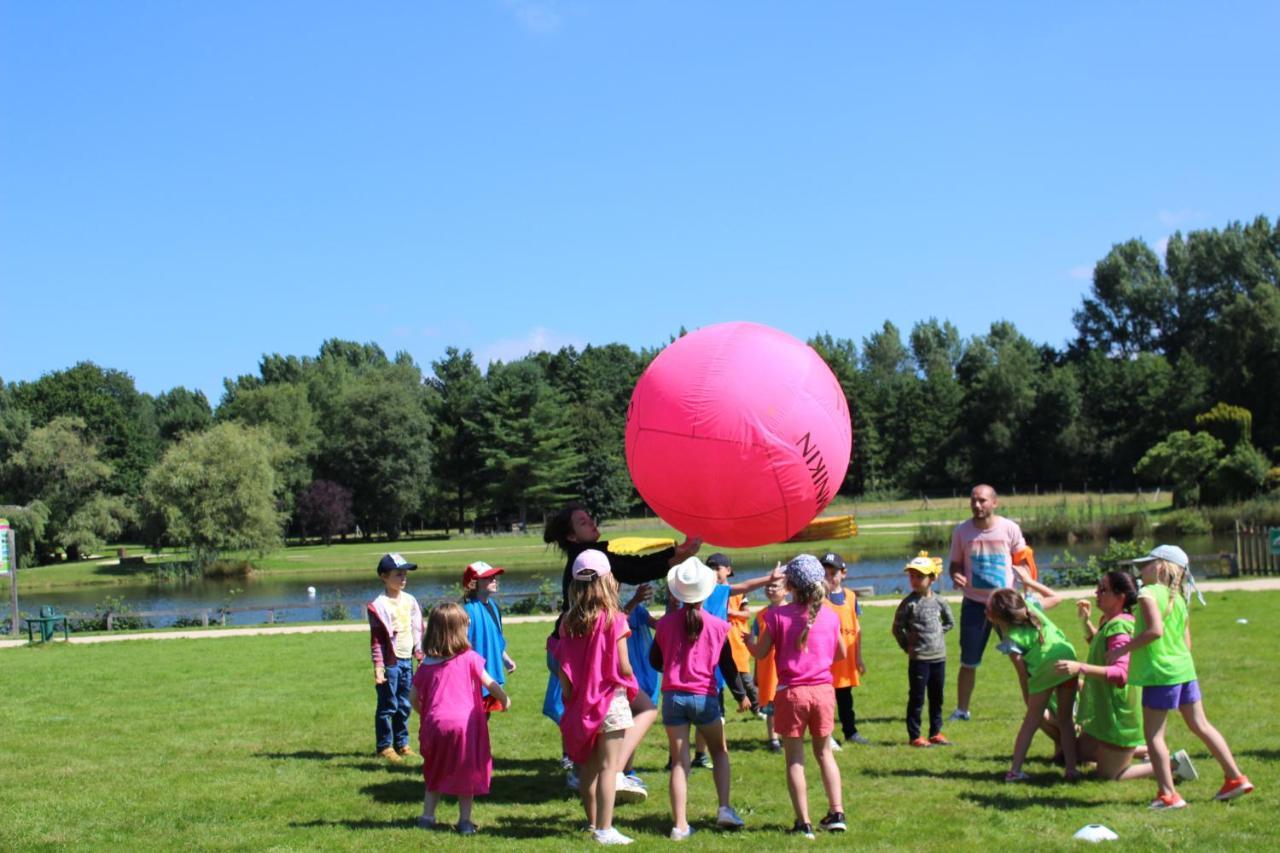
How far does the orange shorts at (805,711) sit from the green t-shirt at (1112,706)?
85.7 inches

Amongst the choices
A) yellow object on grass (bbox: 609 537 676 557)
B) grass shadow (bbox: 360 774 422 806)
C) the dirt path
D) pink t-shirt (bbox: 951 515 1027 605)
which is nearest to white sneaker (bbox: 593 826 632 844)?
yellow object on grass (bbox: 609 537 676 557)

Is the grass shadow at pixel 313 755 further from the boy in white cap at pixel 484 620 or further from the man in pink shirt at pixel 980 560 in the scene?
the man in pink shirt at pixel 980 560

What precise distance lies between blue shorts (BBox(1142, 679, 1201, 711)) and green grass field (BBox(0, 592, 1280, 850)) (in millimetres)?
603

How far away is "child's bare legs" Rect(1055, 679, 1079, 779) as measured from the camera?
25.7ft

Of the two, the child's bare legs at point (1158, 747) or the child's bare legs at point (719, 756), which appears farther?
the child's bare legs at point (1158, 747)

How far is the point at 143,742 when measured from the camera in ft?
33.9

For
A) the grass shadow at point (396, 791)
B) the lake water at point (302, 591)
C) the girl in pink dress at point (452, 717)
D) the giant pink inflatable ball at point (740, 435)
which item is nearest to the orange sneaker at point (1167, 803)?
the giant pink inflatable ball at point (740, 435)

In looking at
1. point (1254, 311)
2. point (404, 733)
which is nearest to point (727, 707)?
point (404, 733)

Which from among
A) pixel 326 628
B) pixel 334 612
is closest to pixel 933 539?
pixel 334 612

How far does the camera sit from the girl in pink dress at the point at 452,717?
22.5 ft

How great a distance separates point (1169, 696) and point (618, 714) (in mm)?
3374

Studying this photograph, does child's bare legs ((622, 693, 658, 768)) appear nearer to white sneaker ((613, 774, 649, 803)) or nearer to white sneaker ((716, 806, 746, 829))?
white sneaker ((613, 774, 649, 803))

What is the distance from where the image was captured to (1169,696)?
698 cm

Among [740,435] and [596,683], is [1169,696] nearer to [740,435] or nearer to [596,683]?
[740,435]
